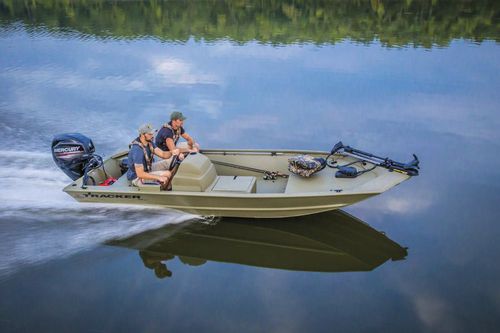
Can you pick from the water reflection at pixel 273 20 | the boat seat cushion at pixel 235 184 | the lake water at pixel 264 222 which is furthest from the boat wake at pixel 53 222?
the water reflection at pixel 273 20

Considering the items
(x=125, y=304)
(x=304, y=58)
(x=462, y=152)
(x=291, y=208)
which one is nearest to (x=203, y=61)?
(x=304, y=58)

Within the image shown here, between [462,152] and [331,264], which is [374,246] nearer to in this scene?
[331,264]

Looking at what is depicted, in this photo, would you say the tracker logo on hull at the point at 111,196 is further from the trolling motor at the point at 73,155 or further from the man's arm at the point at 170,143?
the man's arm at the point at 170,143

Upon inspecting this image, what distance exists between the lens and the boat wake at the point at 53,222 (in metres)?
7.72

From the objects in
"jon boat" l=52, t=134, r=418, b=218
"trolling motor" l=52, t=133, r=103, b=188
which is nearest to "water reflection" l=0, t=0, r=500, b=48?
"jon boat" l=52, t=134, r=418, b=218

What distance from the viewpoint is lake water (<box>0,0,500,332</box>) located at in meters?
6.48

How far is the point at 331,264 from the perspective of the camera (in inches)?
293

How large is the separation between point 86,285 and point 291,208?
3.42m

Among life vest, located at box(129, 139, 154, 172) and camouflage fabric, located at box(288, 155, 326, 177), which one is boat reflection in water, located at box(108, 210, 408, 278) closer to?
camouflage fabric, located at box(288, 155, 326, 177)

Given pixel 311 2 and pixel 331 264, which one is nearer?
pixel 331 264

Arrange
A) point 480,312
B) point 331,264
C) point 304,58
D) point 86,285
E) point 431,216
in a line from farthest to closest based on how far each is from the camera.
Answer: point 304,58 → point 431,216 → point 331,264 → point 86,285 → point 480,312

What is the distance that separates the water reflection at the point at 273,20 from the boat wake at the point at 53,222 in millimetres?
18335

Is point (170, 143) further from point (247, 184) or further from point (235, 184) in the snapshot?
point (247, 184)

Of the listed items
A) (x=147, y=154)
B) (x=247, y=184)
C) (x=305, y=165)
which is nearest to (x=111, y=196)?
(x=147, y=154)
